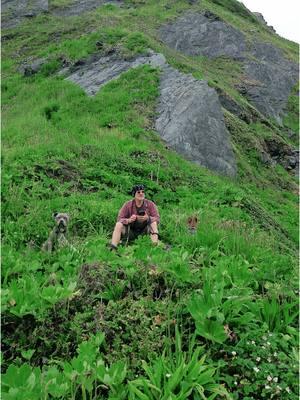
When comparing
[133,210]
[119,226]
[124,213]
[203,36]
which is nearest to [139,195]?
[133,210]

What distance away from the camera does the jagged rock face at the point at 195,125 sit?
1659 centimetres

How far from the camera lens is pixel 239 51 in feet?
117

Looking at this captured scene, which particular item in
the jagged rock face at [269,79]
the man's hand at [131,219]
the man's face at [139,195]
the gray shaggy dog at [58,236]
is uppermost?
the man's face at [139,195]

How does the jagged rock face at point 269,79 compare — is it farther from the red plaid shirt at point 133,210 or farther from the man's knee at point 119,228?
the man's knee at point 119,228

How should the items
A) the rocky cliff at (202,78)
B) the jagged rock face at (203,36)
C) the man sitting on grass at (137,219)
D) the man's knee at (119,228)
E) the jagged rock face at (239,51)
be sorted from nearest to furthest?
the man's knee at (119,228) < the man sitting on grass at (137,219) < the rocky cliff at (202,78) < the jagged rock face at (239,51) < the jagged rock face at (203,36)

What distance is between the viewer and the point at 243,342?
4.21m

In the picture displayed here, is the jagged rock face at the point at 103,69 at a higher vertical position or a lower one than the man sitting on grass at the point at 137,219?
lower

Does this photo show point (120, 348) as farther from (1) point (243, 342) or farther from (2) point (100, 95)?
(2) point (100, 95)

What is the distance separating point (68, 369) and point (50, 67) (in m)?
22.0

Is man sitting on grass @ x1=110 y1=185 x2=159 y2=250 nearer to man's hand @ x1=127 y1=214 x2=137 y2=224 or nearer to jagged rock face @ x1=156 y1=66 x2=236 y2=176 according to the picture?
man's hand @ x1=127 y1=214 x2=137 y2=224

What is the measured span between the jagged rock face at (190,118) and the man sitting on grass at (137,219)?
7678mm

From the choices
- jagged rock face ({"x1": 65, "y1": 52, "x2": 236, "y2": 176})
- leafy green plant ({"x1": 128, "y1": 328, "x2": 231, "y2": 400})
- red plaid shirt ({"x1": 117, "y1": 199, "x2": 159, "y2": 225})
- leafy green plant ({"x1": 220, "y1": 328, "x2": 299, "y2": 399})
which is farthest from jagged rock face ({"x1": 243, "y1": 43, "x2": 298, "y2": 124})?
leafy green plant ({"x1": 128, "y1": 328, "x2": 231, "y2": 400})

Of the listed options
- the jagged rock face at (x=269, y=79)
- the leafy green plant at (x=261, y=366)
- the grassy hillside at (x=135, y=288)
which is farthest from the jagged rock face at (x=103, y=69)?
the leafy green plant at (x=261, y=366)

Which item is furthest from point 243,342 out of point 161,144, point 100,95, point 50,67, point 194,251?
point 50,67
